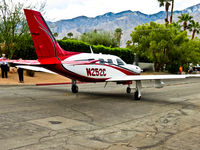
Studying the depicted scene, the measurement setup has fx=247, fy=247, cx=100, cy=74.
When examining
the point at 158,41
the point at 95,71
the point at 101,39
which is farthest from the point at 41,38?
the point at 101,39

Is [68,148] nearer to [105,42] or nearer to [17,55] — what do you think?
[17,55]

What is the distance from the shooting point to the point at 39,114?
8.55m

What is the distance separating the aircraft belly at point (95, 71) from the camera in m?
13.0

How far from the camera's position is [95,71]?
1357 cm

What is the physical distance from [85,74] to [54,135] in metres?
Answer: 7.32

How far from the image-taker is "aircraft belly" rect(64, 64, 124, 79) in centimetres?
1296

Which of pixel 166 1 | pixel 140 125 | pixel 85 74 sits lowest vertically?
pixel 140 125

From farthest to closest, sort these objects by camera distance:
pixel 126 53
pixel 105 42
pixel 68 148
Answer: pixel 105 42, pixel 126 53, pixel 68 148

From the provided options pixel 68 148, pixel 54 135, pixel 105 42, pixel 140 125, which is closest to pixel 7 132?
pixel 54 135

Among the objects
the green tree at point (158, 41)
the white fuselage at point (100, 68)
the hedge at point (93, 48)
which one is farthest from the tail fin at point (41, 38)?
the green tree at point (158, 41)

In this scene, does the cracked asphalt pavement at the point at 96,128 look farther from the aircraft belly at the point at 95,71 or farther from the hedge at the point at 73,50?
the hedge at the point at 73,50

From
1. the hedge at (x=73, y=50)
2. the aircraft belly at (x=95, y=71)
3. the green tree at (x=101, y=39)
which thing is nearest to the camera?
the aircraft belly at (x=95, y=71)

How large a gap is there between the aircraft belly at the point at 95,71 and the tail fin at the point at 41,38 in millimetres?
1140

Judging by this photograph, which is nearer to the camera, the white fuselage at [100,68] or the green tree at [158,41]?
the white fuselage at [100,68]
